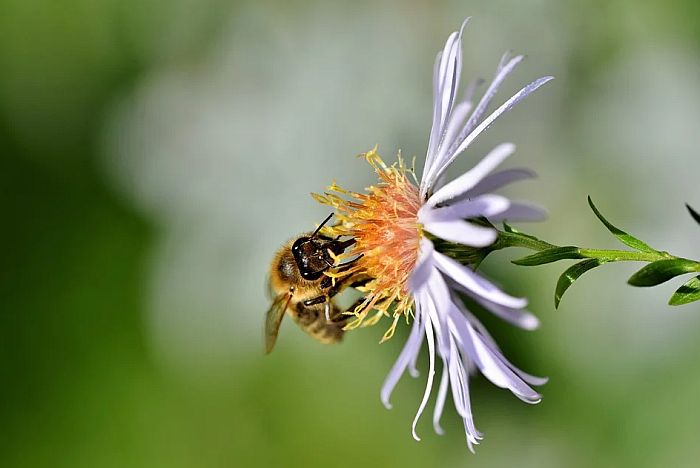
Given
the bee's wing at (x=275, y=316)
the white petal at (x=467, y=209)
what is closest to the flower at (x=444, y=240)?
the white petal at (x=467, y=209)

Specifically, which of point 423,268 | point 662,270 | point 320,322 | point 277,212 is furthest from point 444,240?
point 277,212

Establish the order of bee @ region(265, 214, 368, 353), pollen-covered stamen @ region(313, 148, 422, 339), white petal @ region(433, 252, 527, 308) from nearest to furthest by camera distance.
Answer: white petal @ region(433, 252, 527, 308), pollen-covered stamen @ region(313, 148, 422, 339), bee @ region(265, 214, 368, 353)

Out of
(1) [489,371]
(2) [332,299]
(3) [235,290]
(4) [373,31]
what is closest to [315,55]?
(4) [373,31]

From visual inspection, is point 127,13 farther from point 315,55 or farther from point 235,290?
point 235,290

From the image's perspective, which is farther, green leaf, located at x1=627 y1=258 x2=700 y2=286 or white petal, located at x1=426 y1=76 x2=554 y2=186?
white petal, located at x1=426 y1=76 x2=554 y2=186

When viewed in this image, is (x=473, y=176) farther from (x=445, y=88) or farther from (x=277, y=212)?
(x=277, y=212)

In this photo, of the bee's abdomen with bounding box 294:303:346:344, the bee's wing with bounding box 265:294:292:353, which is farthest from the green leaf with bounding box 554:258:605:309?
the bee's wing with bounding box 265:294:292:353

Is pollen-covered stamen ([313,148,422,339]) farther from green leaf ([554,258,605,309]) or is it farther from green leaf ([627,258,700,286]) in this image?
green leaf ([627,258,700,286])
